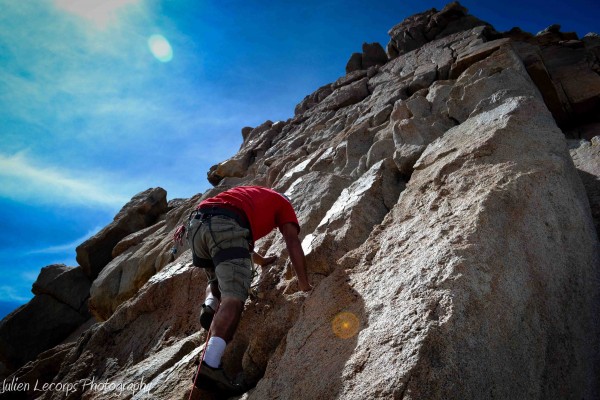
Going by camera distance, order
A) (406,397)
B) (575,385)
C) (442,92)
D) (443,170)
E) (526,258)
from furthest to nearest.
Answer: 1. (442,92)
2. (443,170)
3. (526,258)
4. (575,385)
5. (406,397)

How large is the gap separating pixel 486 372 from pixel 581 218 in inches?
100

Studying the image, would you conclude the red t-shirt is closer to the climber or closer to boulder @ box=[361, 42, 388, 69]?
the climber

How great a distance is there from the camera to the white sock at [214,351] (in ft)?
11.2

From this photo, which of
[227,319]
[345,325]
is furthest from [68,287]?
[345,325]

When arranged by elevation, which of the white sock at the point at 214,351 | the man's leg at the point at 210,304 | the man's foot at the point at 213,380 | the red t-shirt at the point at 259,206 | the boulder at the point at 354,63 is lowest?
the man's foot at the point at 213,380

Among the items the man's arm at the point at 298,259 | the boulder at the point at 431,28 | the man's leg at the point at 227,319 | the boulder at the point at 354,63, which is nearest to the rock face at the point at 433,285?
the man's arm at the point at 298,259

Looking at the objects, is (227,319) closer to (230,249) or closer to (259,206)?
(230,249)

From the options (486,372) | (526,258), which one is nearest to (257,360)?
(486,372)

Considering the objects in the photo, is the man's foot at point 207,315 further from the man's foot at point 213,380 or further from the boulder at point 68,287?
the boulder at point 68,287

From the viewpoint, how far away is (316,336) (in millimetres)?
3262

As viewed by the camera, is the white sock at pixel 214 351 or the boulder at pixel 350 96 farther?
the boulder at pixel 350 96

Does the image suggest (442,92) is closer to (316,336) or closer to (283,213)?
(283,213)

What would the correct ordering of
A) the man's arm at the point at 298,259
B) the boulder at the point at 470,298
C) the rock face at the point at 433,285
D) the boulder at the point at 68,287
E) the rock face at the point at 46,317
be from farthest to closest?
the boulder at the point at 68,287 → the rock face at the point at 46,317 → the man's arm at the point at 298,259 → the rock face at the point at 433,285 → the boulder at the point at 470,298

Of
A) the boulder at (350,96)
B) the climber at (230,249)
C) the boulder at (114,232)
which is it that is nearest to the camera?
the climber at (230,249)
